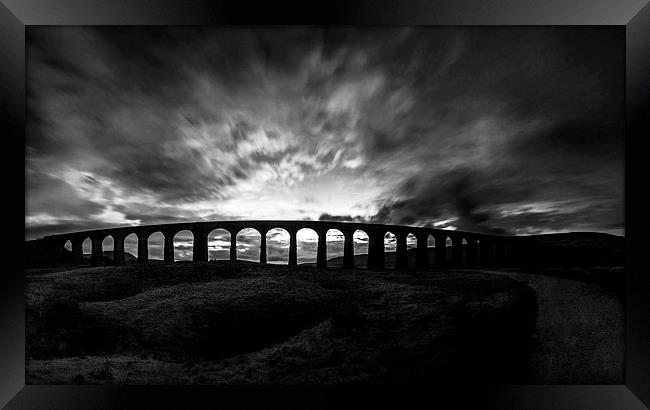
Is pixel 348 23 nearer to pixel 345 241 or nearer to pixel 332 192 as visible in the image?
pixel 332 192

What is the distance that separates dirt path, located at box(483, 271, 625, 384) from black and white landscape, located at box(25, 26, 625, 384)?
0.02m

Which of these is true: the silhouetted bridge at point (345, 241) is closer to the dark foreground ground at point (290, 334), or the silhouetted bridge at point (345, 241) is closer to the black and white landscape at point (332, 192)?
the black and white landscape at point (332, 192)

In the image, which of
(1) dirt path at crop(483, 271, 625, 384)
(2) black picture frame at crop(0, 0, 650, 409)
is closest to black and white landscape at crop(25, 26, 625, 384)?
(1) dirt path at crop(483, 271, 625, 384)

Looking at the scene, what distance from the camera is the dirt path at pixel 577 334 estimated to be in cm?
336

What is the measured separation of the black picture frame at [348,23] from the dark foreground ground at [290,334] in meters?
0.15

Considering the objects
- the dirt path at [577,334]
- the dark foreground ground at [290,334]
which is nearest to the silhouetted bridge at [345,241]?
the dark foreground ground at [290,334]

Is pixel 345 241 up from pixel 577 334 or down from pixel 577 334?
up

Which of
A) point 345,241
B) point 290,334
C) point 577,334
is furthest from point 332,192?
point 577,334

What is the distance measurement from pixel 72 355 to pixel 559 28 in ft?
25.3

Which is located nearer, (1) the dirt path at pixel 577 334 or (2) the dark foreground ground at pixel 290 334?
Answer: (1) the dirt path at pixel 577 334

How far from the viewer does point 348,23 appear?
3227 mm

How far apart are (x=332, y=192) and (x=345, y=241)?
0.74 m

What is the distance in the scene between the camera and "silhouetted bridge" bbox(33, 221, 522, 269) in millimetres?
3576

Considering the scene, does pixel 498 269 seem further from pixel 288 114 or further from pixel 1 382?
pixel 1 382
